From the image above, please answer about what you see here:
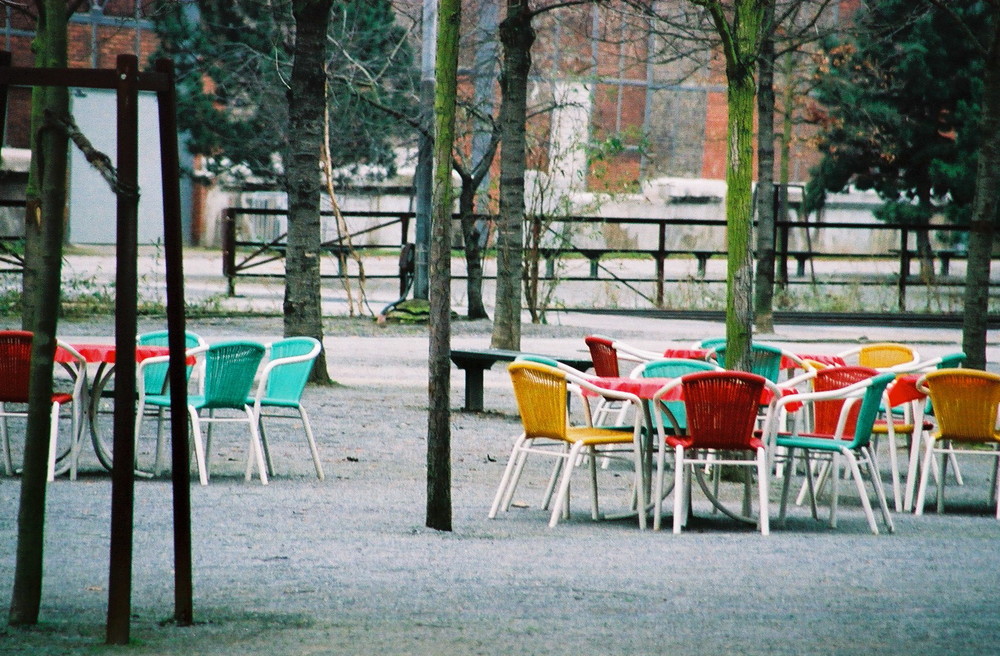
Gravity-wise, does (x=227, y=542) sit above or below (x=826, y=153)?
below

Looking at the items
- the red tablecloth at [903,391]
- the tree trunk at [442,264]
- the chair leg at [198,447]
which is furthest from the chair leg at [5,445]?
the red tablecloth at [903,391]

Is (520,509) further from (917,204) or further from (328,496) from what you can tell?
(917,204)

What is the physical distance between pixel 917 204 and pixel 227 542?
34954mm

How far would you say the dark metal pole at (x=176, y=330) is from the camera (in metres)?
4.72

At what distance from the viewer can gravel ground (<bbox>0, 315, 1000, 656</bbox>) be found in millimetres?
5102

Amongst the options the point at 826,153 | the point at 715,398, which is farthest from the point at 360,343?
the point at 826,153

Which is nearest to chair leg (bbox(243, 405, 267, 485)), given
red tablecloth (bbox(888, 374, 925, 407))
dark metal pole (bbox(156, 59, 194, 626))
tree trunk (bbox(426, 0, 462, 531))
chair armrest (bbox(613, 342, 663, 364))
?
tree trunk (bbox(426, 0, 462, 531))

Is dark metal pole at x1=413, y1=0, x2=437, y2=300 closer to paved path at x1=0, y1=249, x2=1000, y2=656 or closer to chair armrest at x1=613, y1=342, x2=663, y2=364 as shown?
chair armrest at x1=613, y1=342, x2=663, y2=364

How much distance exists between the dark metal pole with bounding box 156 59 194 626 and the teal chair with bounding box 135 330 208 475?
11.4ft

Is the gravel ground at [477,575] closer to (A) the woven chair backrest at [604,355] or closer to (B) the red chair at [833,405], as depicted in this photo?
(B) the red chair at [833,405]

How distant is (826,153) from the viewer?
39.0m

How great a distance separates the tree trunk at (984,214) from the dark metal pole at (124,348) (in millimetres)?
8812

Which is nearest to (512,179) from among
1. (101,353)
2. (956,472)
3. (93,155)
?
(956,472)

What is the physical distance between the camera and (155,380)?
9.98 meters
